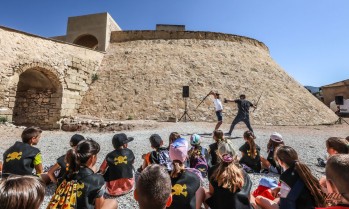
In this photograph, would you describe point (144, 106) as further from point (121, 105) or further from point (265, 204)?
point (265, 204)

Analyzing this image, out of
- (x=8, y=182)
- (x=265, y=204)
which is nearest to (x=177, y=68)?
(x=265, y=204)

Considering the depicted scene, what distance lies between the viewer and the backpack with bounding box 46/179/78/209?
208 centimetres

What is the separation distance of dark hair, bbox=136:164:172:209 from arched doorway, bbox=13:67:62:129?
13649 millimetres

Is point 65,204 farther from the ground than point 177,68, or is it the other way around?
point 177,68

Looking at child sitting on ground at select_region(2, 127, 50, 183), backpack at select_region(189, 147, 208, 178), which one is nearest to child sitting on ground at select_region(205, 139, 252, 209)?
backpack at select_region(189, 147, 208, 178)

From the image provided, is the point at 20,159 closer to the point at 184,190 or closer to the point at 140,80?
the point at 184,190

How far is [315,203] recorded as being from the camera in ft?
7.49

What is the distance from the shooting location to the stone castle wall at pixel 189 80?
1496cm

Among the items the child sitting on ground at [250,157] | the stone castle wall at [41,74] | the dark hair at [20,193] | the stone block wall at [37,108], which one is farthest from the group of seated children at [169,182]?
the stone block wall at [37,108]

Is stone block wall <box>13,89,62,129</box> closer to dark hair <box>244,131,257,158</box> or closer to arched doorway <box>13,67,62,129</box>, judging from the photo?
arched doorway <box>13,67,62,129</box>

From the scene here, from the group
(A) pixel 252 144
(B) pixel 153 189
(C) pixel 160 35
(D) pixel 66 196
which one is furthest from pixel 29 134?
(C) pixel 160 35

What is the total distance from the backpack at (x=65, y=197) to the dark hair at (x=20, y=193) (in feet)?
3.20

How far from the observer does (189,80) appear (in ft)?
55.5

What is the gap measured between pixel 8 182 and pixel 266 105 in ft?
55.2
